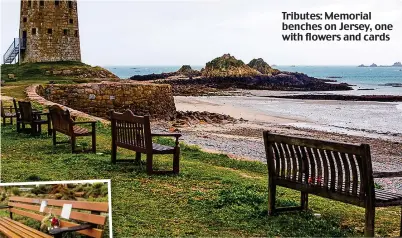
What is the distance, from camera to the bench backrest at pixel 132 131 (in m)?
8.85

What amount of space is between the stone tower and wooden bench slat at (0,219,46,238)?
34979 millimetres

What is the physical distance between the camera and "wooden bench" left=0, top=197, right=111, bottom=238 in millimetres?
4918

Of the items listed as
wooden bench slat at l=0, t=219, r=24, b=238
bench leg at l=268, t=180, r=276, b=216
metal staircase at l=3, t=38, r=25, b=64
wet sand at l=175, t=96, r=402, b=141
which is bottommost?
wet sand at l=175, t=96, r=402, b=141

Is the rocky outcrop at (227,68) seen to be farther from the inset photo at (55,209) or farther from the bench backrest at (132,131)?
the inset photo at (55,209)

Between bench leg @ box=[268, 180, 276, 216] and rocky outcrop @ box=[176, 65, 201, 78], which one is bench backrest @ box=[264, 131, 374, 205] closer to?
bench leg @ box=[268, 180, 276, 216]

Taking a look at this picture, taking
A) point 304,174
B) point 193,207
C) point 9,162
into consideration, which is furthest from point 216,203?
point 9,162

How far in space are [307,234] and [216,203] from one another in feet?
4.74

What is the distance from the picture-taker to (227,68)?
94.1 meters

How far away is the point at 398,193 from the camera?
20.0 ft

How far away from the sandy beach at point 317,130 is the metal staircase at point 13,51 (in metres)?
11.0

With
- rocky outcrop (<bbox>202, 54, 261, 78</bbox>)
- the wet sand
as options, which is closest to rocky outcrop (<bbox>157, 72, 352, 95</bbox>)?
rocky outcrop (<bbox>202, 54, 261, 78</bbox>)

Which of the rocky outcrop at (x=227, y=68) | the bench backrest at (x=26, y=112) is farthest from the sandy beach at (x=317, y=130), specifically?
the rocky outcrop at (x=227, y=68)

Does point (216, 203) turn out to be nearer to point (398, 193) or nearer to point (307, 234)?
point (307, 234)

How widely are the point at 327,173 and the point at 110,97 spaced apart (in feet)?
70.5
